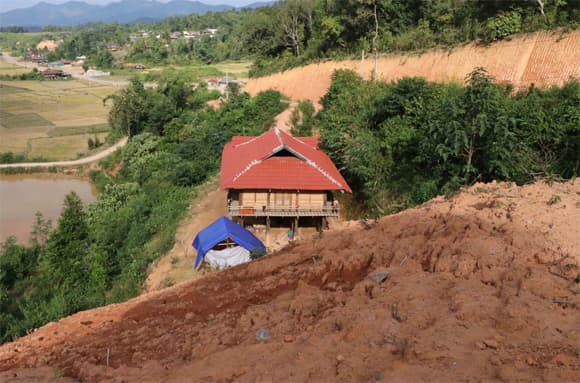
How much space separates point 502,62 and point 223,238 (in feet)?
46.2

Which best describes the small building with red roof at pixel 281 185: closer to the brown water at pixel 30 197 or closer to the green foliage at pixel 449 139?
the green foliage at pixel 449 139

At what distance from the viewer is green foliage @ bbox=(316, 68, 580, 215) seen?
1231 centimetres

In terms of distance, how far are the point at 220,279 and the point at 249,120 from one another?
21.7 m

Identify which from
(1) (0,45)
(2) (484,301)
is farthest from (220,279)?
(1) (0,45)

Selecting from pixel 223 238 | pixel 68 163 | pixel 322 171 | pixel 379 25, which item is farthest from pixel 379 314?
pixel 68 163

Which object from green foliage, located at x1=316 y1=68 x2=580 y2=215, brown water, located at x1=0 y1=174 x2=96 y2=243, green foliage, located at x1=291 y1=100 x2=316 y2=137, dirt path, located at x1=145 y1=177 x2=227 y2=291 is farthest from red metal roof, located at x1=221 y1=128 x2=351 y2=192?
brown water, located at x1=0 y1=174 x2=96 y2=243

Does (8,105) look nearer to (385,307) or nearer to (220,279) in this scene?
(220,279)

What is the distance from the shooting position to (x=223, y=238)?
13.5m

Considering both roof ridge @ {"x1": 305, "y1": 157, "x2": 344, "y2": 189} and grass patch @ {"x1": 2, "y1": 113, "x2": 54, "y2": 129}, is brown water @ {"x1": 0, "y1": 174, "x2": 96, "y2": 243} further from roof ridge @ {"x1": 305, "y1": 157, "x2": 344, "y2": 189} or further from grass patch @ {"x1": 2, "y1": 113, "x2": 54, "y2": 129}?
grass patch @ {"x1": 2, "y1": 113, "x2": 54, "y2": 129}

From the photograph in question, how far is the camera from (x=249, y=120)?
29.7m

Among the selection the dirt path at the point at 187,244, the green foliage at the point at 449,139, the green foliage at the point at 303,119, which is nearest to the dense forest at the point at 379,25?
the green foliage at the point at 449,139

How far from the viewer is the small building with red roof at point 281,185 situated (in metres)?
15.1

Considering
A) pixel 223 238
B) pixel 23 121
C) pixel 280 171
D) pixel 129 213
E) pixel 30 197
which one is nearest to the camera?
pixel 223 238

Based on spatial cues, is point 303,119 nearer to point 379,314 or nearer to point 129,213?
point 129,213
